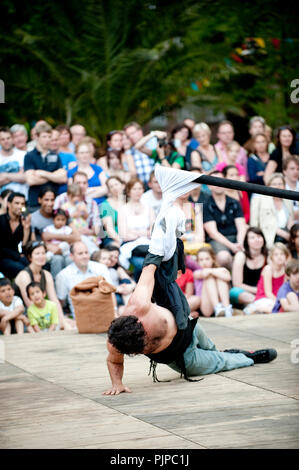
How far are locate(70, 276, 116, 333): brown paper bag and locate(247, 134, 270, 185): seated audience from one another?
3.39 metres

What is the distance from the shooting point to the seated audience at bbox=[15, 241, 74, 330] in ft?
27.2

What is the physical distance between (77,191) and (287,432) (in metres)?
5.35

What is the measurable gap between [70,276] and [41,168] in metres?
1.49

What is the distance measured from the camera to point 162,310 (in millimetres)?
5551

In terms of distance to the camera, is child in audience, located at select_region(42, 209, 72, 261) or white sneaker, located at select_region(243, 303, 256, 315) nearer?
white sneaker, located at select_region(243, 303, 256, 315)

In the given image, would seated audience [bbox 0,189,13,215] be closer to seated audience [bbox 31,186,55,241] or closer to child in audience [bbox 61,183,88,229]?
seated audience [bbox 31,186,55,241]

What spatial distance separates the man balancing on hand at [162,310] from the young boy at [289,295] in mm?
2717

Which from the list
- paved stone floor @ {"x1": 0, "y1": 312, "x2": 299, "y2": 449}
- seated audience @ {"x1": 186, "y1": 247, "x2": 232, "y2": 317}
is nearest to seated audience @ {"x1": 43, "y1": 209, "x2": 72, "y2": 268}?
seated audience @ {"x1": 186, "y1": 247, "x2": 232, "y2": 317}

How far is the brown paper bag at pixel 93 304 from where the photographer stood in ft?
25.0

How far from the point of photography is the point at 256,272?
923cm

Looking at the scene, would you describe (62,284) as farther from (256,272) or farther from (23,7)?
(23,7)

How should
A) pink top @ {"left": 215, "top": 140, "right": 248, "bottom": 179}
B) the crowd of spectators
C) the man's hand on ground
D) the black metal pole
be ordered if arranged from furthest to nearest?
pink top @ {"left": 215, "top": 140, "right": 248, "bottom": 179} < the crowd of spectators < the man's hand on ground < the black metal pole

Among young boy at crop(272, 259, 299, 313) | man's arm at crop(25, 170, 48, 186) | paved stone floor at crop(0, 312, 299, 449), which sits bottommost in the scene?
paved stone floor at crop(0, 312, 299, 449)

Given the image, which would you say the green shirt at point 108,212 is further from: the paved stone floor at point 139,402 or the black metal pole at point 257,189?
the black metal pole at point 257,189
